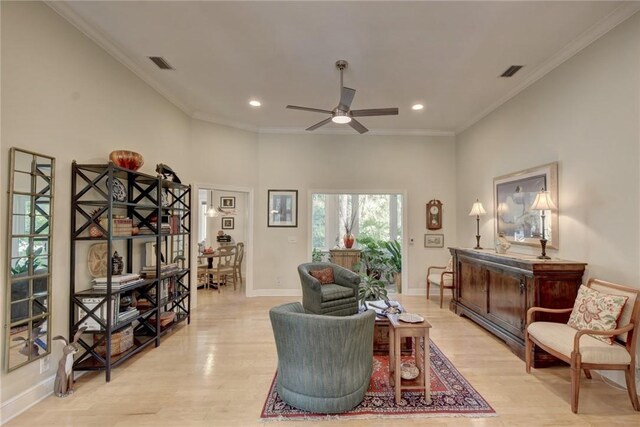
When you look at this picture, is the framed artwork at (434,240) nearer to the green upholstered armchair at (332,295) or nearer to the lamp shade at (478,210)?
the lamp shade at (478,210)

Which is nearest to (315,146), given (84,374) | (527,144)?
(527,144)

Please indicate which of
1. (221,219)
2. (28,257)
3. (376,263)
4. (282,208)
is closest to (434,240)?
(376,263)

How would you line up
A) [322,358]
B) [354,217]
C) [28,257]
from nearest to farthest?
[322,358] < [28,257] < [354,217]

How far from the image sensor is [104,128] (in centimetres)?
310

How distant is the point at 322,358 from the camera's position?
6.80 feet

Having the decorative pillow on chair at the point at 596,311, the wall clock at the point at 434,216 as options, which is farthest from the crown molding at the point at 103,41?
the decorative pillow on chair at the point at 596,311

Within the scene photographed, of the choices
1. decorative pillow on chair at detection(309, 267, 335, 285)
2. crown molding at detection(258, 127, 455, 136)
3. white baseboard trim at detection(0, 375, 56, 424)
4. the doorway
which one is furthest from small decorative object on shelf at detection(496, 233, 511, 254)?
the doorway

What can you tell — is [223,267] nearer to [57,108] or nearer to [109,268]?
[109,268]

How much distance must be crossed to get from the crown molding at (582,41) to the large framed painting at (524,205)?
1.14 m

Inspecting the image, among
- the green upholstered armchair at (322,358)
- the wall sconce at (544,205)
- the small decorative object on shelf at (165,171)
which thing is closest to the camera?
the green upholstered armchair at (322,358)

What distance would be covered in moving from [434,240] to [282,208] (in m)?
3.20

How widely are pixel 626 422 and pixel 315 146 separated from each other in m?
5.34

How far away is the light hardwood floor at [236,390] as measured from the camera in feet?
7.13

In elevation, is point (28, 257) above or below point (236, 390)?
above
